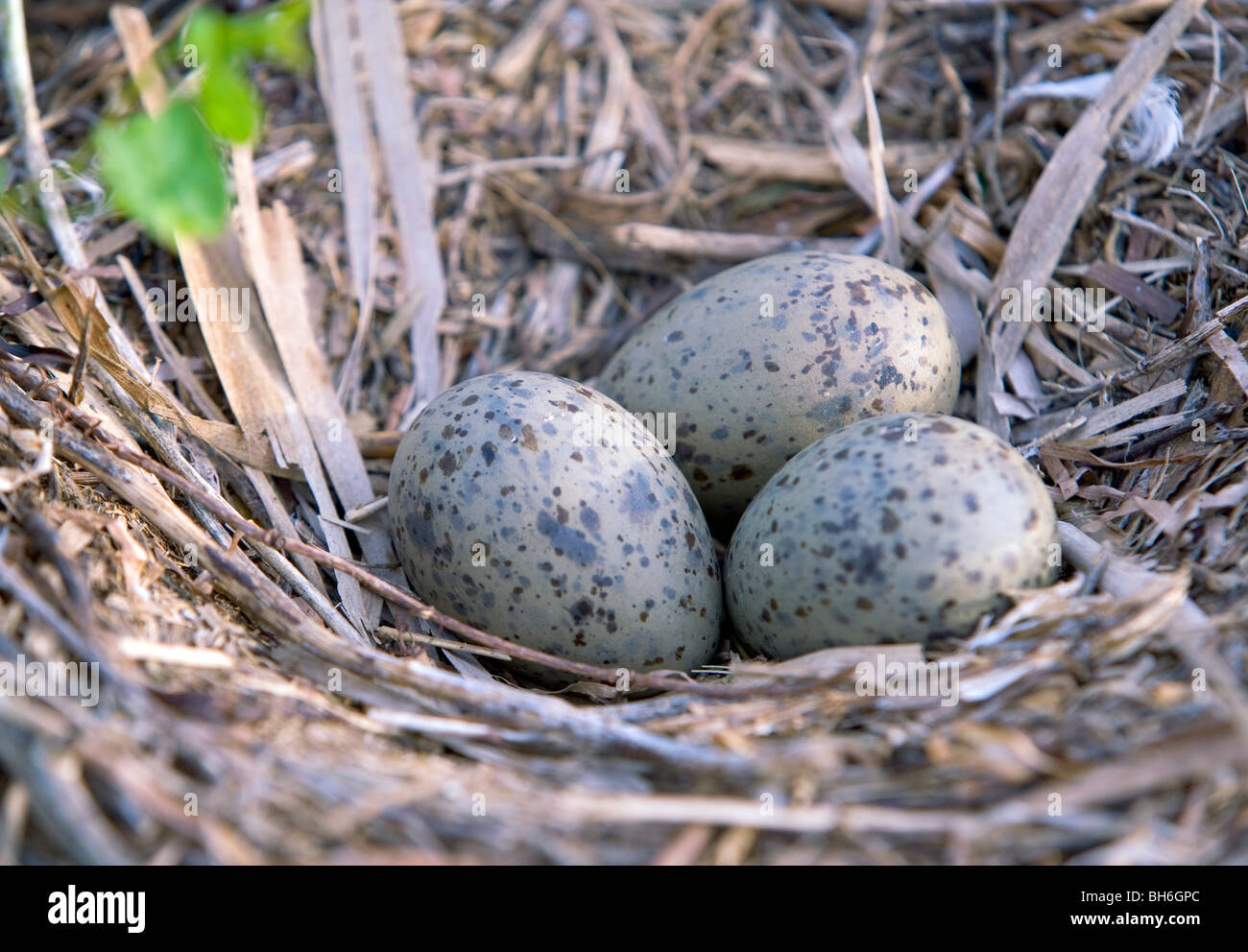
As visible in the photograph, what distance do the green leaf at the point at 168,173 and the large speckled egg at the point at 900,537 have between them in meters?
1.22

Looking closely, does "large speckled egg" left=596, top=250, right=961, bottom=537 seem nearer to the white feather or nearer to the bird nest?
the bird nest

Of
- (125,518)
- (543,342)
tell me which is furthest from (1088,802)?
(543,342)

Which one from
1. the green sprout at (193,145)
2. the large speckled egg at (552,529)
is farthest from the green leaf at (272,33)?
the large speckled egg at (552,529)

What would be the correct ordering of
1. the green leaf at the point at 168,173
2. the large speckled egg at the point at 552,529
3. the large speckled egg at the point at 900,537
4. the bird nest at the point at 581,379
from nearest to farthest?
1. the green leaf at the point at 168,173
2. the bird nest at the point at 581,379
3. the large speckled egg at the point at 900,537
4. the large speckled egg at the point at 552,529

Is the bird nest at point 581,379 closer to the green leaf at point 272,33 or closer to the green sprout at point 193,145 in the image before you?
the green sprout at point 193,145

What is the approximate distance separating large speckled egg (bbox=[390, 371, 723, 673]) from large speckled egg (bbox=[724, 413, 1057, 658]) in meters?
0.23

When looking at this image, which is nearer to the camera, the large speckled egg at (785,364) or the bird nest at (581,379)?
the bird nest at (581,379)

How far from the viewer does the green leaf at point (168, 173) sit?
1.24 metres

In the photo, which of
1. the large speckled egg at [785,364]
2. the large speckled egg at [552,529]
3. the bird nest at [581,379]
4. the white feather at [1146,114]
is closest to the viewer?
the bird nest at [581,379]

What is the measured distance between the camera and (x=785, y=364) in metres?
2.26

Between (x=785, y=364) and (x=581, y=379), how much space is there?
0.85 meters

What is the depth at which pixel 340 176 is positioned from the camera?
2.88 m

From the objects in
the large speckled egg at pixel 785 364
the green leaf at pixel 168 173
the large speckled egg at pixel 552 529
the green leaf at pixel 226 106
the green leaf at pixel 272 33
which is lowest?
the large speckled egg at pixel 552 529
